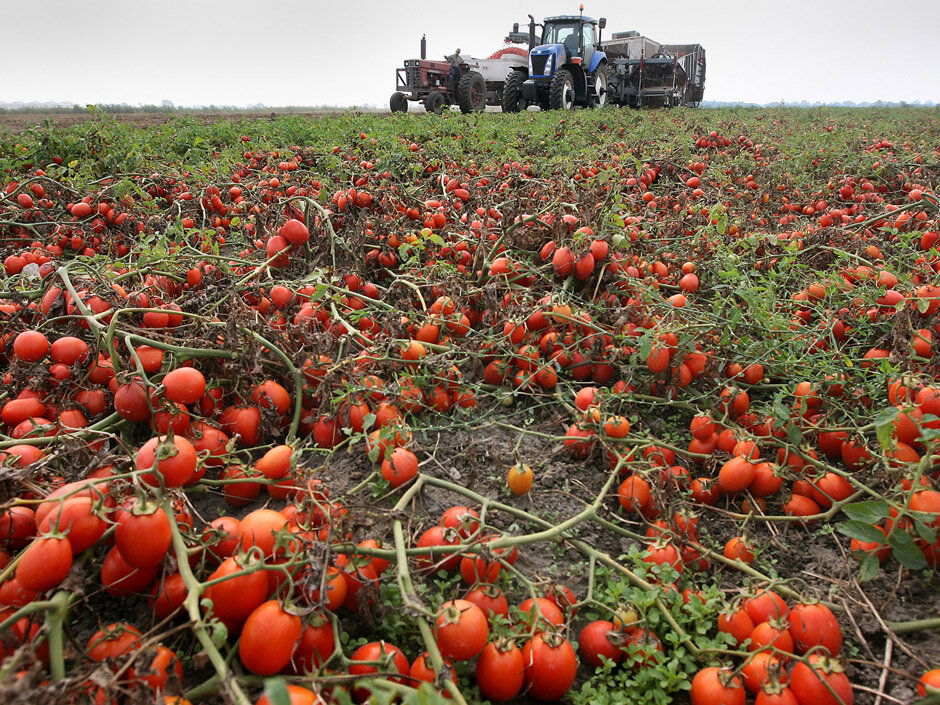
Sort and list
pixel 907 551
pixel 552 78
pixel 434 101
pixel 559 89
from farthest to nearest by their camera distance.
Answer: pixel 434 101, pixel 552 78, pixel 559 89, pixel 907 551

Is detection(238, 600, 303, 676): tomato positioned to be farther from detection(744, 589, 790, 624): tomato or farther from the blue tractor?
the blue tractor

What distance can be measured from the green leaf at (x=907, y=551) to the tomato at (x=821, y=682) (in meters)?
0.45

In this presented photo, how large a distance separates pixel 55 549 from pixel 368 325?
175cm

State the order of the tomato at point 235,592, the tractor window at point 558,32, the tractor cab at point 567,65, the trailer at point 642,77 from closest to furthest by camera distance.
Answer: the tomato at point 235,592
the tractor cab at point 567,65
the tractor window at point 558,32
the trailer at point 642,77

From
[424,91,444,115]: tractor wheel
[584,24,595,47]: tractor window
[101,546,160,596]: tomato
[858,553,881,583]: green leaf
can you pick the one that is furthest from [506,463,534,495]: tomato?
[584,24,595,47]: tractor window

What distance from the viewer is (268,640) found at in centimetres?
116

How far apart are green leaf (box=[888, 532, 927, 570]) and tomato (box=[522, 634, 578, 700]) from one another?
935mm

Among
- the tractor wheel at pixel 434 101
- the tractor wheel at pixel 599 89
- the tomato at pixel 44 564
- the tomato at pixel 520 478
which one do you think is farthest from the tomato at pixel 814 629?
the tractor wheel at pixel 599 89

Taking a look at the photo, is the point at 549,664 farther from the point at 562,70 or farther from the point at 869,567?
the point at 562,70

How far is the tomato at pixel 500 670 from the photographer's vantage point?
4.29ft

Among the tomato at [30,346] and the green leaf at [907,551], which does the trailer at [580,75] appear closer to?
the tomato at [30,346]

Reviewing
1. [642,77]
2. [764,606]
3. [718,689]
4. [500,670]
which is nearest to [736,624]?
[764,606]

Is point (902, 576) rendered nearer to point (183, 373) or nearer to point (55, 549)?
point (55, 549)

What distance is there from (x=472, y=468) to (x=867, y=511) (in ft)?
3.72
